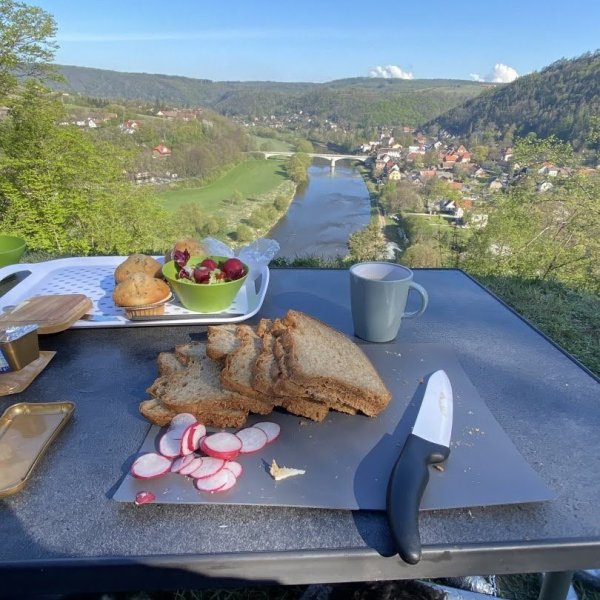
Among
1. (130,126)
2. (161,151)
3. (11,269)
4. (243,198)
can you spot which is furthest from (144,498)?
(161,151)

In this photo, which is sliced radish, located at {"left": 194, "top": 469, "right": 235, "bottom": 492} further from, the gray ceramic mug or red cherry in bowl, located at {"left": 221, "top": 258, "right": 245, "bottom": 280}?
red cherry in bowl, located at {"left": 221, "top": 258, "right": 245, "bottom": 280}

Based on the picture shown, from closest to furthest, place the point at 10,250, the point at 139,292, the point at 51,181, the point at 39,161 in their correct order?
the point at 139,292 → the point at 10,250 → the point at 39,161 → the point at 51,181

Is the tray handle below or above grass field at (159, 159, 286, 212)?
above

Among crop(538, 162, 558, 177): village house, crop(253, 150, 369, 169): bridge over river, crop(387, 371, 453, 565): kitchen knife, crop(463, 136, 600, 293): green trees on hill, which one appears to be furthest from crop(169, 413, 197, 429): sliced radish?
crop(253, 150, 369, 169): bridge over river

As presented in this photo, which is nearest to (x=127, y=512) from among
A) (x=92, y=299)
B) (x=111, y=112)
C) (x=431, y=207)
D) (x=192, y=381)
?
(x=192, y=381)

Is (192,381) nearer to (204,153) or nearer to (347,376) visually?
(347,376)

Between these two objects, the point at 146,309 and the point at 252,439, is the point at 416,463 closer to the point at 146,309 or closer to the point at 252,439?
the point at 252,439

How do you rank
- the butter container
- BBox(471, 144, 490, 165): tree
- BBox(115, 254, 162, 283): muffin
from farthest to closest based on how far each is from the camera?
1. BBox(471, 144, 490, 165): tree
2. BBox(115, 254, 162, 283): muffin
3. the butter container
